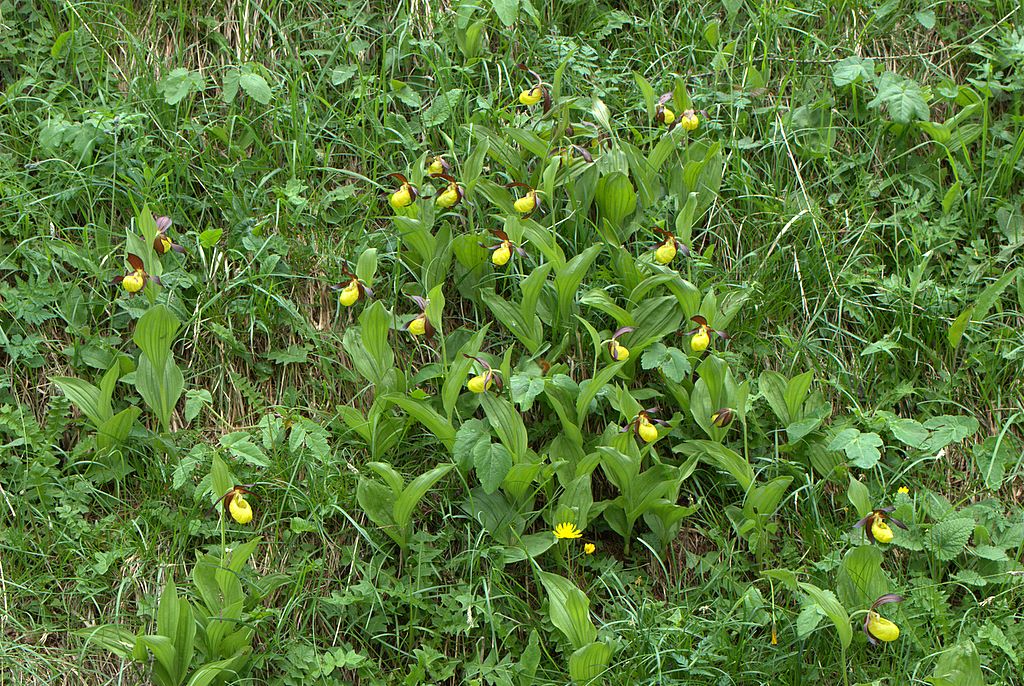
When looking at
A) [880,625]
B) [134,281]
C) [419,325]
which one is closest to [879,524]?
[880,625]

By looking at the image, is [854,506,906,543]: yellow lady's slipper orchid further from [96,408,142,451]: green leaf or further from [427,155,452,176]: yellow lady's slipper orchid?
[96,408,142,451]: green leaf

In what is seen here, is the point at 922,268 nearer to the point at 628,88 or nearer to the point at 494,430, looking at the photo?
the point at 628,88

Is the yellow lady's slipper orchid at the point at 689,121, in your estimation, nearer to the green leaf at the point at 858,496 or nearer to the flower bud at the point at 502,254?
the flower bud at the point at 502,254

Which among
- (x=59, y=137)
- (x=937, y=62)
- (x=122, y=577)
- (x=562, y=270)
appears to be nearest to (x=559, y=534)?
(x=562, y=270)

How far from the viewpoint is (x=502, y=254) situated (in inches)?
Answer: 117

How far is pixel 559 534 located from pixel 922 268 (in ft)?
5.26

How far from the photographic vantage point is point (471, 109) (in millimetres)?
3652

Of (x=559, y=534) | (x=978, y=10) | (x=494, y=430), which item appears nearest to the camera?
(x=559, y=534)

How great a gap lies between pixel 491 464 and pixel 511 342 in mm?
602

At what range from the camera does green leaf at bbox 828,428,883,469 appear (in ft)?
8.78

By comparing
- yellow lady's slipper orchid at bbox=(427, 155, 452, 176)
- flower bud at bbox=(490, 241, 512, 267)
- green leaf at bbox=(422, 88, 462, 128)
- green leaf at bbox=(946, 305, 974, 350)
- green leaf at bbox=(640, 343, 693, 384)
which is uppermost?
green leaf at bbox=(422, 88, 462, 128)

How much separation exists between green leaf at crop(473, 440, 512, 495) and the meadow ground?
0.05ft

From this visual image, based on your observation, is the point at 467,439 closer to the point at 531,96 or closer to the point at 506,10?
the point at 531,96

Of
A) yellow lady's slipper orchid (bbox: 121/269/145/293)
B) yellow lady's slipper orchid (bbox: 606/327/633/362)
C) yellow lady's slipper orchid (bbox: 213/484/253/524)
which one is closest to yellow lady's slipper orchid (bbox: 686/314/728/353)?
yellow lady's slipper orchid (bbox: 606/327/633/362)
